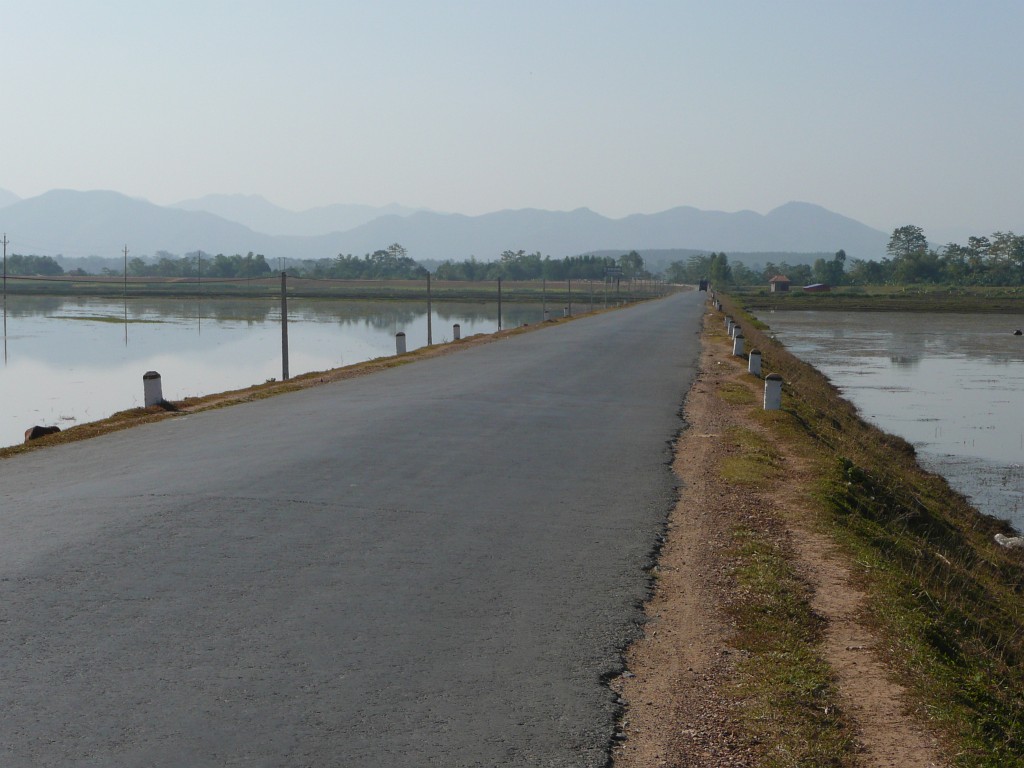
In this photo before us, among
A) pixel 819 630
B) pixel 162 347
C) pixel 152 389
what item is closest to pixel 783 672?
pixel 819 630

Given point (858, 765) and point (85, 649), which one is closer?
point (858, 765)

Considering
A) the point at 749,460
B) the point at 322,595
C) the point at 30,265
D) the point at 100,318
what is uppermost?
the point at 30,265

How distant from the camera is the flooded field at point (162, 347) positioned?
83.8 feet

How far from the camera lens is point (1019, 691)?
19.1ft

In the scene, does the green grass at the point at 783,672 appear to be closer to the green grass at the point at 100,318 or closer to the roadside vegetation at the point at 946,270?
the green grass at the point at 100,318

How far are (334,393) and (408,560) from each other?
11284 millimetres

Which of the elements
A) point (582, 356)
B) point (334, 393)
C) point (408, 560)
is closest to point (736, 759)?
point (408, 560)

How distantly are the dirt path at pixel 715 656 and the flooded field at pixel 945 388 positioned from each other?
678cm

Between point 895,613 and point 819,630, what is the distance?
2.07 ft

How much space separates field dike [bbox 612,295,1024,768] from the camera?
15.4ft

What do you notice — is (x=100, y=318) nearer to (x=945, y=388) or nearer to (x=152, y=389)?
(x=152, y=389)

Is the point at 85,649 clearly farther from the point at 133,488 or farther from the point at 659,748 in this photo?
the point at 133,488

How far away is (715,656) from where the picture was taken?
5.77m

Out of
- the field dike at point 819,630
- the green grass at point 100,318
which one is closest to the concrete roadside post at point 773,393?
the field dike at point 819,630
